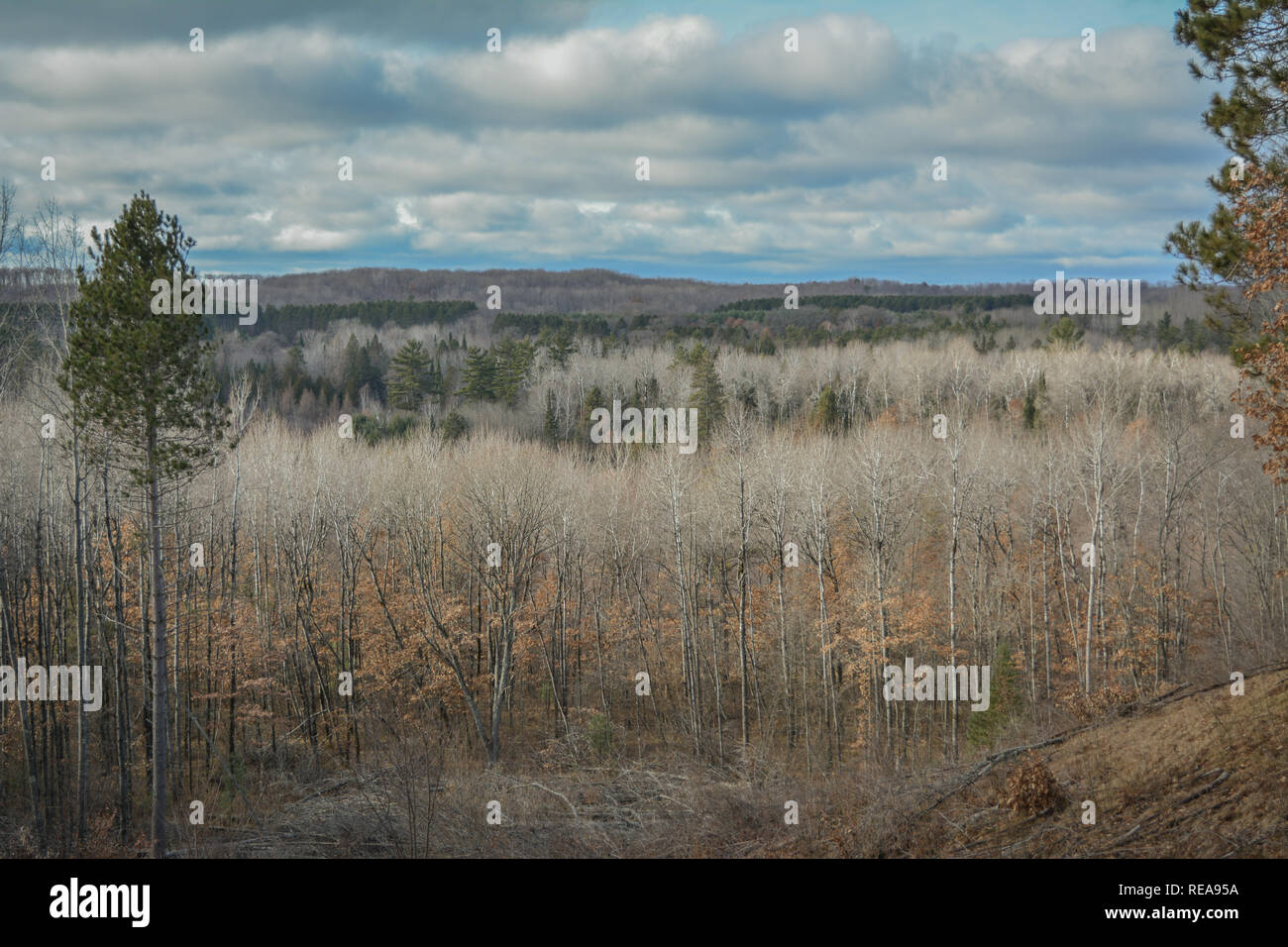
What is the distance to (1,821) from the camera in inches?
862

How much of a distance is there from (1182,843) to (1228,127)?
1143cm

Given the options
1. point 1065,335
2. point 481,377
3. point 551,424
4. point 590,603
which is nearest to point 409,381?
point 481,377

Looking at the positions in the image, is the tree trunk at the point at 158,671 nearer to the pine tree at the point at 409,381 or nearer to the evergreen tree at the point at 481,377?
the evergreen tree at the point at 481,377

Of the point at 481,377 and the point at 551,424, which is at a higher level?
the point at 481,377

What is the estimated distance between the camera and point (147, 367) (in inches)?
666

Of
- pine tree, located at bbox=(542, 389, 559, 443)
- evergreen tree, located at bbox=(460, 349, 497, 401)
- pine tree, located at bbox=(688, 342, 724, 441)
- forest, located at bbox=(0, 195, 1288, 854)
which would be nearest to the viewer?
forest, located at bbox=(0, 195, 1288, 854)

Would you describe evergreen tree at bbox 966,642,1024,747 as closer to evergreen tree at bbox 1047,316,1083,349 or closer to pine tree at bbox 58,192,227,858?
pine tree at bbox 58,192,227,858

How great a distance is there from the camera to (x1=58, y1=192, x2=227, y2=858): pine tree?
53.9 ft

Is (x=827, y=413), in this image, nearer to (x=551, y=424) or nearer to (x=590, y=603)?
(x=551, y=424)

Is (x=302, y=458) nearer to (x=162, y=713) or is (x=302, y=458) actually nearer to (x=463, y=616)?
(x=463, y=616)

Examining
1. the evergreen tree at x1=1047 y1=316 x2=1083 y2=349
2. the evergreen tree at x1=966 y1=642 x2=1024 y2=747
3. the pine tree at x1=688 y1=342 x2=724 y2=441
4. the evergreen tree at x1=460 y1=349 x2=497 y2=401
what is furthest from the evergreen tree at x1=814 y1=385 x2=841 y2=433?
the evergreen tree at x1=966 y1=642 x2=1024 y2=747

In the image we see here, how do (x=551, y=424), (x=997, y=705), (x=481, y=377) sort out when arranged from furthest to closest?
(x=481, y=377) < (x=551, y=424) < (x=997, y=705)

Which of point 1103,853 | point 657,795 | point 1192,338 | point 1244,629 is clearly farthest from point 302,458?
point 1192,338

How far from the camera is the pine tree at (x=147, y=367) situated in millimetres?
16438
